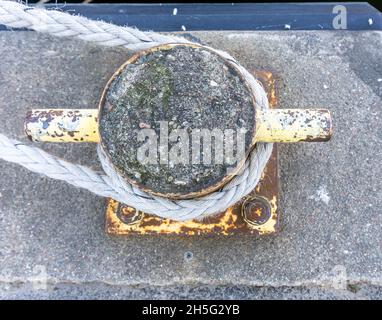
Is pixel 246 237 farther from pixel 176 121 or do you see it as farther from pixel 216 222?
pixel 176 121

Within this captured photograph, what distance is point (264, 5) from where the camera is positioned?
3.92 ft

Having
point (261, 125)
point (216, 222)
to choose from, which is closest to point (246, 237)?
point (216, 222)

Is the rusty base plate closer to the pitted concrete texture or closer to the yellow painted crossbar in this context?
the pitted concrete texture

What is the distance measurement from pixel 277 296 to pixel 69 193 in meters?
0.47

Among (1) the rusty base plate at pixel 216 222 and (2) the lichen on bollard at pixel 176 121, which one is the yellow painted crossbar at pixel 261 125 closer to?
(2) the lichen on bollard at pixel 176 121

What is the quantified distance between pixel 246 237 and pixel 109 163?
0.33 meters

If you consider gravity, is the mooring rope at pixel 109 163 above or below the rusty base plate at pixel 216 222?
above

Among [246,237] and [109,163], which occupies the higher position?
[109,163]

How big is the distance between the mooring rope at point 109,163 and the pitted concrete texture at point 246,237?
0.17m

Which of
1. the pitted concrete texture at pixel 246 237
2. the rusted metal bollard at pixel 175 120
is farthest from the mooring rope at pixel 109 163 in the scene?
the pitted concrete texture at pixel 246 237

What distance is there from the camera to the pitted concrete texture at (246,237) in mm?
916

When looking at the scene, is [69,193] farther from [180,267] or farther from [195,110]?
[195,110]

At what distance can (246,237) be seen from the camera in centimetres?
93

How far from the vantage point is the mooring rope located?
773 millimetres
